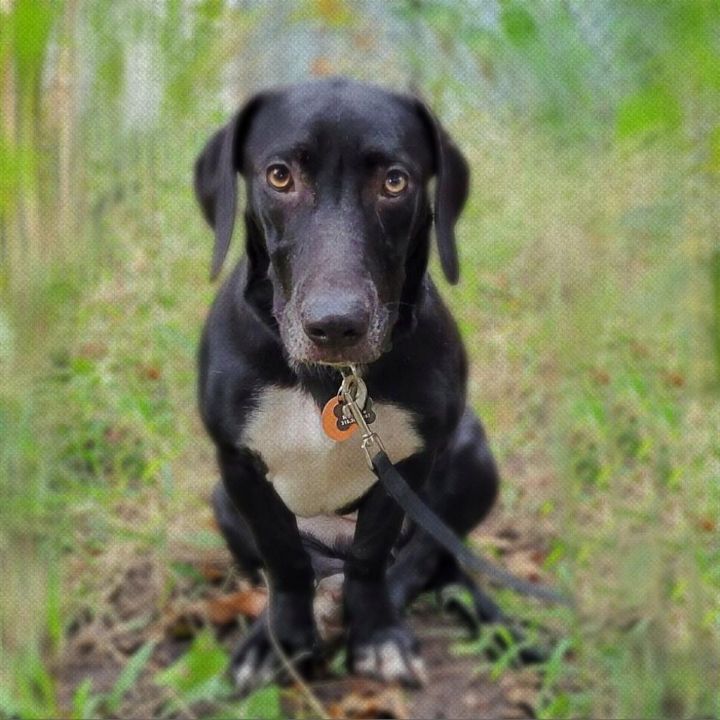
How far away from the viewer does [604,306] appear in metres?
0.89

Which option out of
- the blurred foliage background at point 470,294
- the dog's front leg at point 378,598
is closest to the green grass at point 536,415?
the blurred foliage background at point 470,294

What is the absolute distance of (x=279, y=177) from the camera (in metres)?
1.39

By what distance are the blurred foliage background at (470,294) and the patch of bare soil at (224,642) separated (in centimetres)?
2

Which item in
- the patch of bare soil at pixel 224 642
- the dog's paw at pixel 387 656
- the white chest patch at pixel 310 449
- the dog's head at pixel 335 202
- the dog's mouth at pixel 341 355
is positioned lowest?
the patch of bare soil at pixel 224 642

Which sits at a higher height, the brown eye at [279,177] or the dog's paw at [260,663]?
the brown eye at [279,177]

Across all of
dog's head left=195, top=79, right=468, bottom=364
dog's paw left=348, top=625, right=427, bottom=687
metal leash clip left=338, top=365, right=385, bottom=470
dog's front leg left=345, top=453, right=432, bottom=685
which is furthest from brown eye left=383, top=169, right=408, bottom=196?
dog's paw left=348, top=625, right=427, bottom=687

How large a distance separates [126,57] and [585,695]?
132cm

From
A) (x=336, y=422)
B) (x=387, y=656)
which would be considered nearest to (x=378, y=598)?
(x=387, y=656)

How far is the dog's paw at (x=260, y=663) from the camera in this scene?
6.28 feet

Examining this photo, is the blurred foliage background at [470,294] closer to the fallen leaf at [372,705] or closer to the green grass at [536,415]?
the green grass at [536,415]

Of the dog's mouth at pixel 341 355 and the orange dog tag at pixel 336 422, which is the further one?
the orange dog tag at pixel 336 422

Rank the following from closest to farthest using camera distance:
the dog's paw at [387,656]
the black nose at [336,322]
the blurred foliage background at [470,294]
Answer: the blurred foliage background at [470,294], the black nose at [336,322], the dog's paw at [387,656]

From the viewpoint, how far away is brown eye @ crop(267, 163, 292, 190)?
1.38 m

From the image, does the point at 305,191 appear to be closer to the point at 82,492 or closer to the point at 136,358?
the point at 82,492
